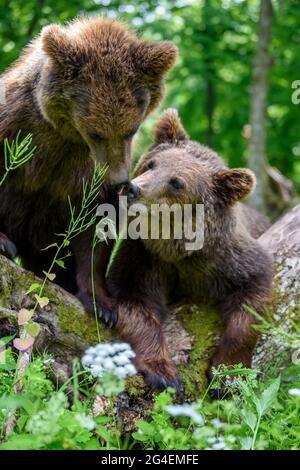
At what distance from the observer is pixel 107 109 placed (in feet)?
17.0

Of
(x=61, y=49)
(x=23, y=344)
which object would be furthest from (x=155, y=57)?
(x=23, y=344)

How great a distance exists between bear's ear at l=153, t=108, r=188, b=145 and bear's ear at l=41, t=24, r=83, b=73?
47.7 inches

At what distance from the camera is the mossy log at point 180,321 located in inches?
186

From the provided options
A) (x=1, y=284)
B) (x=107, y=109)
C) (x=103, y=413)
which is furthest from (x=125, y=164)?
(x=103, y=413)

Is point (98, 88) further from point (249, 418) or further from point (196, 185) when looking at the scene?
point (249, 418)

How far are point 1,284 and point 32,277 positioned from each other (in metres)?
0.25

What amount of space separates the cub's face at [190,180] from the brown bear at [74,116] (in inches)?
14.0

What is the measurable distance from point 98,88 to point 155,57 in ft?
1.99

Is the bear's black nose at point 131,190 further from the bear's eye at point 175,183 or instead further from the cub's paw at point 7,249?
the cub's paw at point 7,249

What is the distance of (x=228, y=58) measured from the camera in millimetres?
11352

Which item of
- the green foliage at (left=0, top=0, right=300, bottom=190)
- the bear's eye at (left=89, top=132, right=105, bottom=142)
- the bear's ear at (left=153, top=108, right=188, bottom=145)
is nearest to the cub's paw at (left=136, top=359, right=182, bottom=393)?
the bear's eye at (left=89, top=132, right=105, bottom=142)

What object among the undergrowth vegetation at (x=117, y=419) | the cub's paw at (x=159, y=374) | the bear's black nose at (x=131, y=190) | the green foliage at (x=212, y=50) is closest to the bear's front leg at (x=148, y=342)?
the cub's paw at (x=159, y=374)

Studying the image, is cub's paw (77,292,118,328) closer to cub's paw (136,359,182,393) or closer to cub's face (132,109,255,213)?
cub's paw (136,359,182,393)

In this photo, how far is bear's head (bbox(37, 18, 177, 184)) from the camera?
5176 mm
